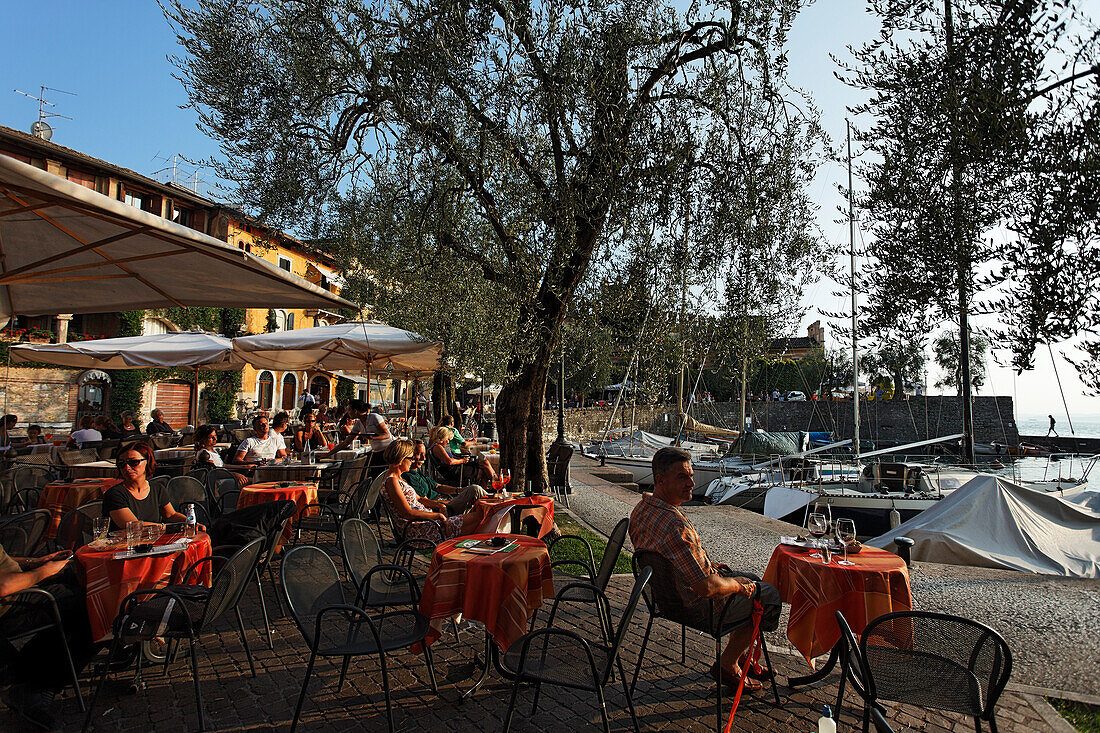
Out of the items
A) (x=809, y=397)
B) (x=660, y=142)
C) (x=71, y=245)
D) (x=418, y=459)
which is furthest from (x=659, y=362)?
(x=809, y=397)

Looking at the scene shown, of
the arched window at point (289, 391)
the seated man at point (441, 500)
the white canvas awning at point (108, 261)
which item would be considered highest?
the white canvas awning at point (108, 261)

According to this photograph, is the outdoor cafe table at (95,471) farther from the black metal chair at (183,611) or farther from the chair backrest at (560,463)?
the chair backrest at (560,463)

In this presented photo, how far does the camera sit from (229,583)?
12.6 feet

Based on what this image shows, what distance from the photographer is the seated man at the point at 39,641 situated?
3.49m

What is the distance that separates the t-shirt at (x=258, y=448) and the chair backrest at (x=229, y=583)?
506 cm

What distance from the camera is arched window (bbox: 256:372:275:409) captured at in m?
35.6

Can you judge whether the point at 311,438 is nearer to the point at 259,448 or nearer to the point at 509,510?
the point at 259,448

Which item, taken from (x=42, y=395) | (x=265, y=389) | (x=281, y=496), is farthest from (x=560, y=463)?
(x=265, y=389)

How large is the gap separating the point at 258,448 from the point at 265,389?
29.8 m

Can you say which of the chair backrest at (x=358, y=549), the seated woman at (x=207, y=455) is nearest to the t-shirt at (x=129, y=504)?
the chair backrest at (x=358, y=549)

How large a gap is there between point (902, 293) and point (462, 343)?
8.76 metres

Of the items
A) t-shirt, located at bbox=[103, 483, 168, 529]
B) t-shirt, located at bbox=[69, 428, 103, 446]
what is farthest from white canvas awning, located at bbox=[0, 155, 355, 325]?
t-shirt, located at bbox=[69, 428, 103, 446]

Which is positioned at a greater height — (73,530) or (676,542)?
(676,542)

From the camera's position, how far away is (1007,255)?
3947mm
